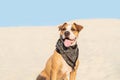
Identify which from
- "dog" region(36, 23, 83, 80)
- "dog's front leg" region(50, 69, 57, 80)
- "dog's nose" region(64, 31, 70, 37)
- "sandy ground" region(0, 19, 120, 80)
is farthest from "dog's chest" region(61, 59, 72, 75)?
"sandy ground" region(0, 19, 120, 80)

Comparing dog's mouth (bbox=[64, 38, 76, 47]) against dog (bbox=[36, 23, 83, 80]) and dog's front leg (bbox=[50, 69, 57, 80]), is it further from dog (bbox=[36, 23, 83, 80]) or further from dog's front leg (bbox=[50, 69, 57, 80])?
dog's front leg (bbox=[50, 69, 57, 80])

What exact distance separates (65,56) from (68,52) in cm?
10

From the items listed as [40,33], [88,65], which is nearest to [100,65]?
[88,65]

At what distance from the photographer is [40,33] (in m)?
27.6

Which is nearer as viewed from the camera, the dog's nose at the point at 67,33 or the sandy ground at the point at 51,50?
the dog's nose at the point at 67,33

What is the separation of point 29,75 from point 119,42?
567cm

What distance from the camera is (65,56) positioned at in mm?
10133

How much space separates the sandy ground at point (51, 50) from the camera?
16812 mm

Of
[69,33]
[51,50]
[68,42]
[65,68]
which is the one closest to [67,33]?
[69,33]

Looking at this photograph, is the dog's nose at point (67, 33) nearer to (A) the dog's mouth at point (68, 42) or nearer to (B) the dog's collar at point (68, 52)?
(A) the dog's mouth at point (68, 42)

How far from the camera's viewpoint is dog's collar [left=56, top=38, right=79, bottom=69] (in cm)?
1002

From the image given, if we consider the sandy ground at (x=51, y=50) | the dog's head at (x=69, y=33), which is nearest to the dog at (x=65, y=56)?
the dog's head at (x=69, y=33)

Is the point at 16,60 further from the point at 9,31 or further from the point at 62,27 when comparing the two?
the point at 62,27

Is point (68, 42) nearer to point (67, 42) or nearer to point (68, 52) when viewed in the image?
point (67, 42)
